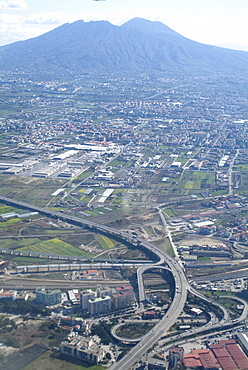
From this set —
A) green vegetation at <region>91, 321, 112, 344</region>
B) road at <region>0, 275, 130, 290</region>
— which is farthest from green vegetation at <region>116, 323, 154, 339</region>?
road at <region>0, 275, 130, 290</region>

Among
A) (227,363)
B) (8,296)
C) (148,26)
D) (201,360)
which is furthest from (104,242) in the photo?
(148,26)

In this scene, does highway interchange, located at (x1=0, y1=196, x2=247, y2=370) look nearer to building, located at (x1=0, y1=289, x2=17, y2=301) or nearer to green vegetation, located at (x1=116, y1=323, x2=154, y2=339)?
green vegetation, located at (x1=116, y1=323, x2=154, y2=339)

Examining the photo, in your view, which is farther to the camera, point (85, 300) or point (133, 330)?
point (85, 300)

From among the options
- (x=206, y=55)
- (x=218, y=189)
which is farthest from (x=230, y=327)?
(x=206, y=55)

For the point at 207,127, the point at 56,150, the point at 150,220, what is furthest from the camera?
the point at 207,127

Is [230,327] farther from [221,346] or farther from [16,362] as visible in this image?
[16,362]

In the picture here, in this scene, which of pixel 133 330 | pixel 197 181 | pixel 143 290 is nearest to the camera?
pixel 133 330

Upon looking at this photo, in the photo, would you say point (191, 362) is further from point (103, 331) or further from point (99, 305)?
point (99, 305)

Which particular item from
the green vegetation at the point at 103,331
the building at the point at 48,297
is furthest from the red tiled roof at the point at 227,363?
the building at the point at 48,297
